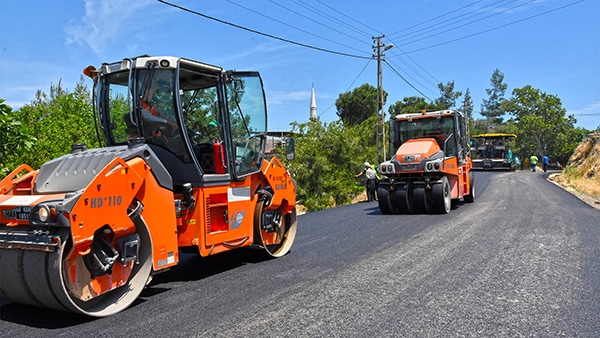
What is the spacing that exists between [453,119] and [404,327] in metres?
9.42

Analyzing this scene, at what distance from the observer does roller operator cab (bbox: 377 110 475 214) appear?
444 inches

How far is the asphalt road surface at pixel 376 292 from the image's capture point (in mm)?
3908

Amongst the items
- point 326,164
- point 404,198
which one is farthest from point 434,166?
point 326,164

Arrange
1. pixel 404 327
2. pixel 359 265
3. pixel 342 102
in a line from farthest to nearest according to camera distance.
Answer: pixel 342 102
pixel 359 265
pixel 404 327

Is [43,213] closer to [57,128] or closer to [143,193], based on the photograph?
[143,193]

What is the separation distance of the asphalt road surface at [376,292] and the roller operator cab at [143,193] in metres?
0.35

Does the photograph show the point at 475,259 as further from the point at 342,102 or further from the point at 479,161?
the point at 342,102

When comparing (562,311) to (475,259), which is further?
(475,259)

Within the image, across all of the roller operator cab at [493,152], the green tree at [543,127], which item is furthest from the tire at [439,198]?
the green tree at [543,127]

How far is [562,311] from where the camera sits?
4270 mm

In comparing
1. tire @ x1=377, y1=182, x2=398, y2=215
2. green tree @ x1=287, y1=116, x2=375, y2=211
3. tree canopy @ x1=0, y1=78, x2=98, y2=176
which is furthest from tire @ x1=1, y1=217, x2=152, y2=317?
green tree @ x1=287, y1=116, x2=375, y2=211

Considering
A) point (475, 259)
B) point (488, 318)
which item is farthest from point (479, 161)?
point (488, 318)

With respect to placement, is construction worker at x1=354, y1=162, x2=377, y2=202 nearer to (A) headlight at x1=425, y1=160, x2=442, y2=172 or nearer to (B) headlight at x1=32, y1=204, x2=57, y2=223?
(A) headlight at x1=425, y1=160, x2=442, y2=172

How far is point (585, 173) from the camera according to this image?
2423cm
